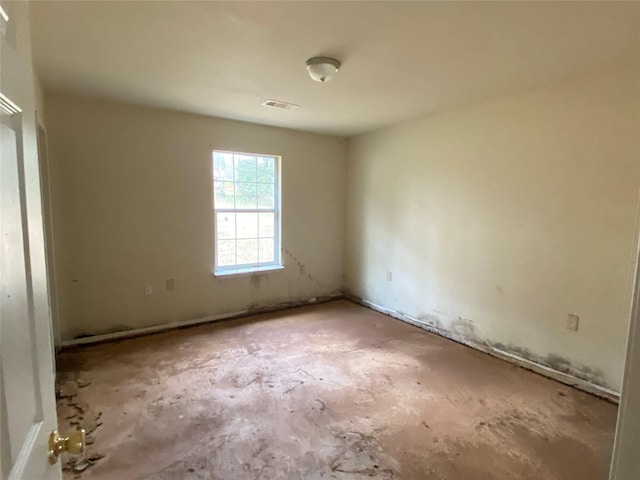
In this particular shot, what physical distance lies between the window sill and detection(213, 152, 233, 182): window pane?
1.07 m

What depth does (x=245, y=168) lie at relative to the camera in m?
4.26

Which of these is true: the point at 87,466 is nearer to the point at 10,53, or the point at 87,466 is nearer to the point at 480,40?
the point at 10,53

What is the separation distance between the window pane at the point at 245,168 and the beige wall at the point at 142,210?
15 centimetres

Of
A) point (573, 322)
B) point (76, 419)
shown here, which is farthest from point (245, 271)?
point (573, 322)

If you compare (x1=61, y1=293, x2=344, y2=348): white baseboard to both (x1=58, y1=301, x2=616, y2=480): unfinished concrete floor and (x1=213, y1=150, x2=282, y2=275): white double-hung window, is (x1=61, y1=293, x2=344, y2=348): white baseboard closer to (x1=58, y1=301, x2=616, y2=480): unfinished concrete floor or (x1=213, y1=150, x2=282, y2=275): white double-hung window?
(x1=58, y1=301, x2=616, y2=480): unfinished concrete floor

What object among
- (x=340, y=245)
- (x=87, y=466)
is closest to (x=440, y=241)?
Answer: (x=340, y=245)

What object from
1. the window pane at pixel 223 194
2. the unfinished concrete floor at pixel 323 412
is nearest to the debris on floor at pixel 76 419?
the unfinished concrete floor at pixel 323 412

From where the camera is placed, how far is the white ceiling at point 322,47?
1.77 meters

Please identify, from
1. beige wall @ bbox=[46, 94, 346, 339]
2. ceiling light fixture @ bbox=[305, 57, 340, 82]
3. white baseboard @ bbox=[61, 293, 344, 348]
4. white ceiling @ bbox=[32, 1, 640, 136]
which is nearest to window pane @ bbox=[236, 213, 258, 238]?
beige wall @ bbox=[46, 94, 346, 339]

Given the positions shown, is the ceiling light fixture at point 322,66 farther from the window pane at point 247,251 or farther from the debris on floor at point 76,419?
the debris on floor at point 76,419

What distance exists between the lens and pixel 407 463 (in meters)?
1.88

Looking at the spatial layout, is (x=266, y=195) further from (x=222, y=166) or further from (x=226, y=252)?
(x=226, y=252)

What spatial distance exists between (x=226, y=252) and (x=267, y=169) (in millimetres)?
1137

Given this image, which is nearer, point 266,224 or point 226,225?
point 226,225
